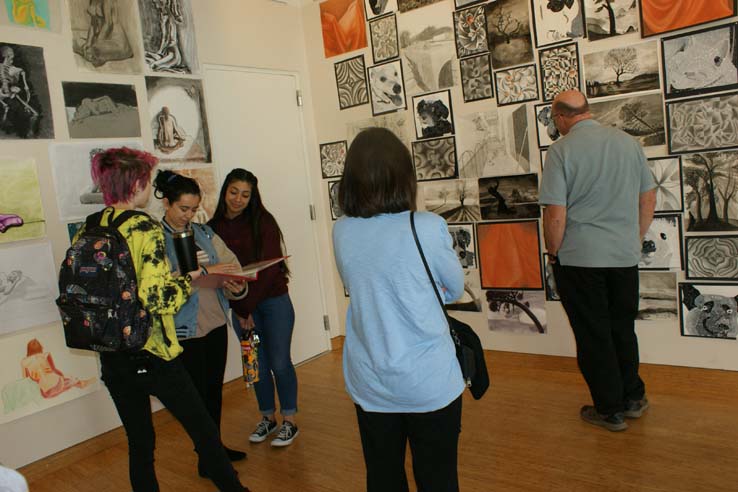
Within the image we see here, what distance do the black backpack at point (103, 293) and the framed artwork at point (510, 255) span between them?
106 inches

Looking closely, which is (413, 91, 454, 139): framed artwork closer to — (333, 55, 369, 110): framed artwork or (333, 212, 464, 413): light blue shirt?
(333, 55, 369, 110): framed artwork

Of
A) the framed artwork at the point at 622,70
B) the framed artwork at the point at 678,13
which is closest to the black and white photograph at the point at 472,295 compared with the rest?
the framed artwork at the point at 622,70

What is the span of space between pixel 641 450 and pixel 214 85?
3.40 meters

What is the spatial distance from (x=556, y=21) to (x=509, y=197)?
1143mm

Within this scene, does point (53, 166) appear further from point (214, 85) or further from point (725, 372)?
point (725, 372)

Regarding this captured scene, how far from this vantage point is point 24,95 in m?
3.05

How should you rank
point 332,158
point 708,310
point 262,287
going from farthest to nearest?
1. point 332,158
2. point 708,310
3. point 262,287

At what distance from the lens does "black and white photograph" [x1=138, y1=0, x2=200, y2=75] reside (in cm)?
360

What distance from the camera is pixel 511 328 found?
160 inches

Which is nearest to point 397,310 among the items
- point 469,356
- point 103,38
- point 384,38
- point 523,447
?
point 469,356

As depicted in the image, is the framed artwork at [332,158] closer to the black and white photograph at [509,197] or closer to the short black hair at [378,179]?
the black and white photograph at [509,197]

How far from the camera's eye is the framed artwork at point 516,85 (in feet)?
12.3

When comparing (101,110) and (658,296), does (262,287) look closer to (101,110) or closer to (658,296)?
(101,110)

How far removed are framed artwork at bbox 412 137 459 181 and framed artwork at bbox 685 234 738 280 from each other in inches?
63.0
